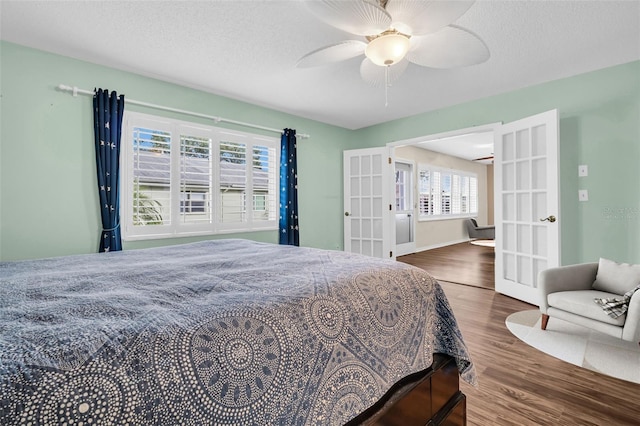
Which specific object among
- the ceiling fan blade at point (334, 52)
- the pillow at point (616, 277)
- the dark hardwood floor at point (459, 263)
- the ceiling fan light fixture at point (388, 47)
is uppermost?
the ceiling fan blade at point (334, 52)

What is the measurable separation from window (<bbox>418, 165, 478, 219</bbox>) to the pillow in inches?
187

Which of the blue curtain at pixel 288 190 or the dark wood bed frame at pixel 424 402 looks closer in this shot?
the dark wood bed frame at pixel 424 402

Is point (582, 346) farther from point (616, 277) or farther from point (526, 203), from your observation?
point (526, 203)

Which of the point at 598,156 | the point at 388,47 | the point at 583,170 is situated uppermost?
the point at 388,47

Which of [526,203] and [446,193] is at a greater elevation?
[446,193]

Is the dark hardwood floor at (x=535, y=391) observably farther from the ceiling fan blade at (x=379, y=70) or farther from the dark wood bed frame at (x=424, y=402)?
the ceiling fan blade at (x=379, y=70)

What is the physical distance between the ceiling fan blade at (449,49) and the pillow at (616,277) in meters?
2.00

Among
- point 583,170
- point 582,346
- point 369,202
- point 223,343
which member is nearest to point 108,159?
point 223,343

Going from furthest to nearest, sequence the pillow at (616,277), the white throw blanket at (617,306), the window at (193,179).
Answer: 1. the window at (193,179)
2. the pillow at (616,277)
3. the white throw blanket at (617,306)

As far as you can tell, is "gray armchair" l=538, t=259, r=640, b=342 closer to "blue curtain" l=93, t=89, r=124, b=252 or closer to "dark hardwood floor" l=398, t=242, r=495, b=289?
"dark hardwood floor" l=398, t=242, r=495, b=289

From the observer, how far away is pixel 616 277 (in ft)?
7.86

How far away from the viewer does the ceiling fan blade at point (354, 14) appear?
1.49 meters

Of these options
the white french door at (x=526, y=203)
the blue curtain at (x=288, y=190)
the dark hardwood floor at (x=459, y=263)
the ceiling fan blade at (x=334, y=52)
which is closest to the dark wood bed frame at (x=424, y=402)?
the ceiling fan blade at (x=334, y=52)

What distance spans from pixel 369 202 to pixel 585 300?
2985 mm
